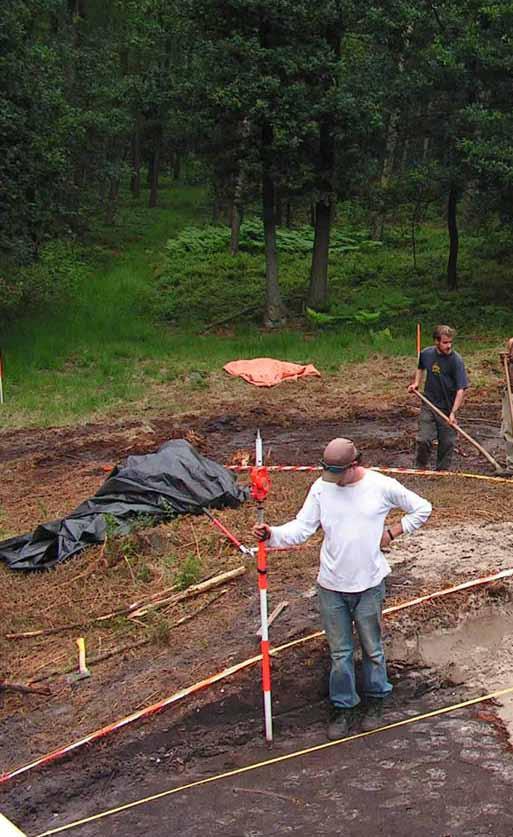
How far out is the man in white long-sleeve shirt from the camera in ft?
16.8

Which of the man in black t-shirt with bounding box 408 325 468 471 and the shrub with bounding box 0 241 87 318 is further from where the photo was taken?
the shrub with bounding box 0 241 87 318

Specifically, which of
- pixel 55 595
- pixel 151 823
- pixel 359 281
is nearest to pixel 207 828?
pixel 151 823

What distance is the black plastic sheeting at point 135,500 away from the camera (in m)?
8.03

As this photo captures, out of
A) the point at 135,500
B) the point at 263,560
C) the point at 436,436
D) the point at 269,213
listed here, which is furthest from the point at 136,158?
the point at 263,560

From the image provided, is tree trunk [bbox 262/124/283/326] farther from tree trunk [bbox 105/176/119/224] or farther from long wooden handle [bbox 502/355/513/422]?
tree trunk [bbox 105/176/119/224]

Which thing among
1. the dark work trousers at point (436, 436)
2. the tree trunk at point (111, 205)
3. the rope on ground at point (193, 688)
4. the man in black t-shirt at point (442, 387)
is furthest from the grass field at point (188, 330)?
the rope on ground at point (193, 688)

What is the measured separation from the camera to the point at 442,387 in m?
9.59

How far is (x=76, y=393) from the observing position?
15328 mm

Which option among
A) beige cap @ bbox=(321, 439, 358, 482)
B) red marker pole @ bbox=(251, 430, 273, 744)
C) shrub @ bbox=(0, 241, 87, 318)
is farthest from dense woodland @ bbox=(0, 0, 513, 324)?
beige cap @ bbox=(321, 439, 358, 482)

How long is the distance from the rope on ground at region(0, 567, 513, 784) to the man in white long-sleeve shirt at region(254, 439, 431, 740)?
76 centimetres

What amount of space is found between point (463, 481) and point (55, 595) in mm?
4578

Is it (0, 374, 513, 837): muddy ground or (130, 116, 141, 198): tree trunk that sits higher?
(130, 116, 141, 198): tree trunk

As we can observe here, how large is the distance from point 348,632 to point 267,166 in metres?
15.3

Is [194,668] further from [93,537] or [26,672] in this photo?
[93,537]
